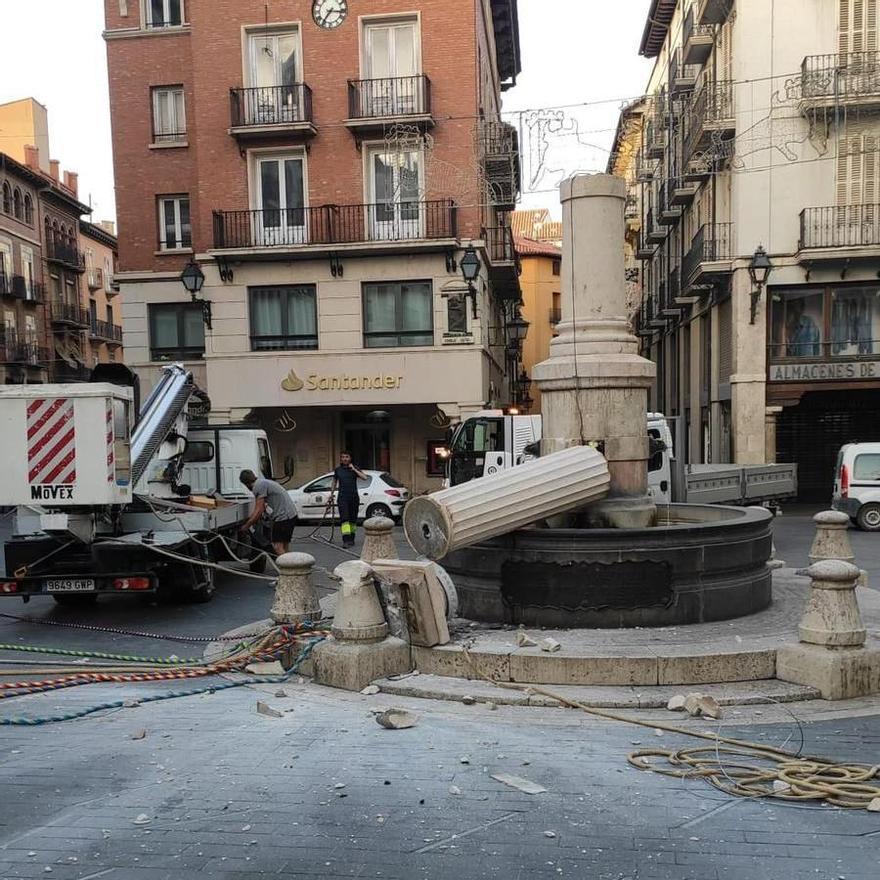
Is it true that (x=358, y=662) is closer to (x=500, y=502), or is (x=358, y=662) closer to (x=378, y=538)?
(x=500, y=502)

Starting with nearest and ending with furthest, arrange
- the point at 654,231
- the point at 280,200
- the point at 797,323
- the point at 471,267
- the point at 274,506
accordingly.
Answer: the point at 274,506
the point at 471,267
the point at 797,323
the point at 280,200
the point at 654,231

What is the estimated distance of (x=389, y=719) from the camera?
5277 mm

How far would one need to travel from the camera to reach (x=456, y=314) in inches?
869

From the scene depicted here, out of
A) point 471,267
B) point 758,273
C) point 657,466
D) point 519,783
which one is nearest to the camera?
point 519,783

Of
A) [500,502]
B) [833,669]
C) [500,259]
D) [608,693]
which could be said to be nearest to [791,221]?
[500,259]

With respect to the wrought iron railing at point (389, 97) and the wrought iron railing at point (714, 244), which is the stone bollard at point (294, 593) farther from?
the wrought iron railing at point (714, 244)

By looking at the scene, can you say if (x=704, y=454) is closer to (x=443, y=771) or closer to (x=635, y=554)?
(x=635, y=554)

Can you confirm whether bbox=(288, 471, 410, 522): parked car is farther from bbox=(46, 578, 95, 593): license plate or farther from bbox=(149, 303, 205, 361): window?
bbox=(46, 578, 95, 593): license plate

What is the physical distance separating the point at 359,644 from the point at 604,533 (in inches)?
83.1

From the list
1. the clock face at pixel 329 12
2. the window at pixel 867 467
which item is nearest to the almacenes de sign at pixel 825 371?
the window at pixel 867 467

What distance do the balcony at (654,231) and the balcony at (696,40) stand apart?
7721 mm

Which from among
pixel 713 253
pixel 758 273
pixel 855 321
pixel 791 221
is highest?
pixel 791 221

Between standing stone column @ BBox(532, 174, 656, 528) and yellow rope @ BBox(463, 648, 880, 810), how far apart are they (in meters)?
A: 3.00

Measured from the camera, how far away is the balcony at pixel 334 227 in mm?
21922
